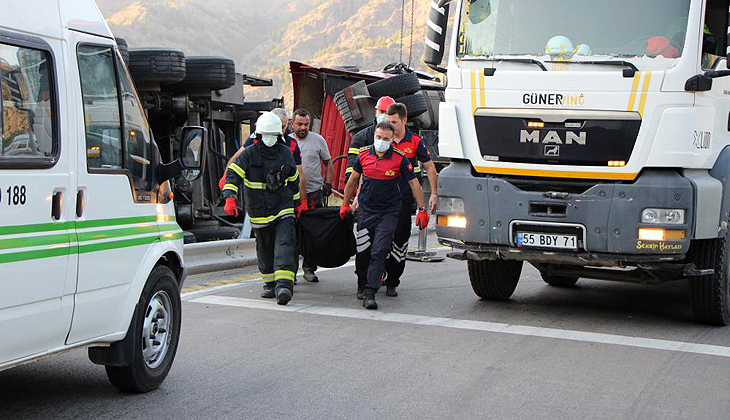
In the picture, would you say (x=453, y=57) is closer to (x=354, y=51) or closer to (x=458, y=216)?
(x=458, y=216)

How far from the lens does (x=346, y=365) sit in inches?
275

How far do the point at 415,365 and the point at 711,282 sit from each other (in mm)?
2989

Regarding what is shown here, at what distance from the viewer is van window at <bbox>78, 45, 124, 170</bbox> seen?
5.38m

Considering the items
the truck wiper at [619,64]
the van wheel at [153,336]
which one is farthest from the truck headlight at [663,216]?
the van wheel at [153,336]

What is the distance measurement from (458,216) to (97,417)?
4179mm

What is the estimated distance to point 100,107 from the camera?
5.54 metres

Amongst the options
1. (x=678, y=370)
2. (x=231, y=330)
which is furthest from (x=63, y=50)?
(x=678, y=370)

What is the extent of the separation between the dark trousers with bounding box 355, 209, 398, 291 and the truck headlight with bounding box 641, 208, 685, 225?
95.9 inches

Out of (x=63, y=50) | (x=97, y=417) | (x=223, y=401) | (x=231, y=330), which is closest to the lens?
(x=63, y=50)

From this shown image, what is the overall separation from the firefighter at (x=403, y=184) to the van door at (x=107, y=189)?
13.5 feet

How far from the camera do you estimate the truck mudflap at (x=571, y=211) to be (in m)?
8.19

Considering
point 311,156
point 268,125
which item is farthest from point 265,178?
point 311,156

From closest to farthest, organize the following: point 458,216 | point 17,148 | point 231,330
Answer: point 17,148
point 231,330
point 458,216

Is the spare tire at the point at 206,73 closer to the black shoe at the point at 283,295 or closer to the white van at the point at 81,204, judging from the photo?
the black shoe at the point at 283,295
